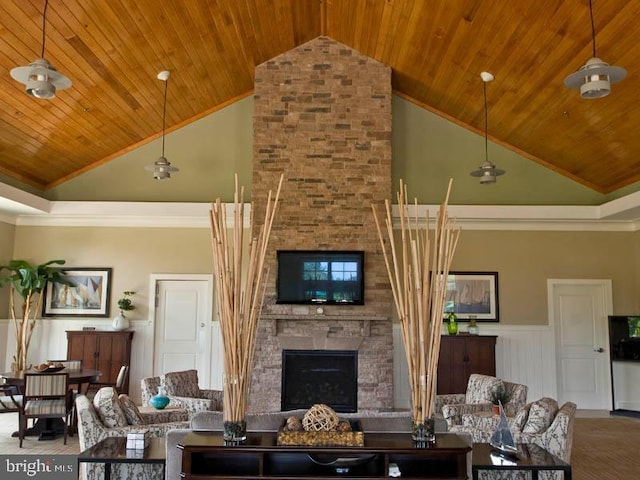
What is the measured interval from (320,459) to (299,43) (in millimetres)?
6371

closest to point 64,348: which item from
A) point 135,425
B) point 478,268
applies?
point 135,425

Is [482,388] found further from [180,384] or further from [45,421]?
[45,421]

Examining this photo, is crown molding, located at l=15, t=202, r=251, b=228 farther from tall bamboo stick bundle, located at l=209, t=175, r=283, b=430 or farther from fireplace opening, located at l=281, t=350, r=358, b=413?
tall bamboo stick bundle, located at l=209, t=175, r=283, b=430

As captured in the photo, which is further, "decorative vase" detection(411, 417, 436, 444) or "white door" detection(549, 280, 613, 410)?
"white door" detection(549, 280, 613, 410)

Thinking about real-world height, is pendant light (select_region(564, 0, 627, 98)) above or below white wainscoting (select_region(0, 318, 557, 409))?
above

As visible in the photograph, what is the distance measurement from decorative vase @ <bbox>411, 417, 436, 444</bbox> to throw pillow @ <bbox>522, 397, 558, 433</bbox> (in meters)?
1.46

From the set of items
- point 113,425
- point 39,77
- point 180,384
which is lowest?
point 113,425

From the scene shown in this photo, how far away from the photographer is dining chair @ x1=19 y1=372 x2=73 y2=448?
5633 mm

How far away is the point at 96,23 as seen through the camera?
5.62 metres

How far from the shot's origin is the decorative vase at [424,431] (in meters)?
2.97

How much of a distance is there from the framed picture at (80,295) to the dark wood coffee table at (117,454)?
5017 mm

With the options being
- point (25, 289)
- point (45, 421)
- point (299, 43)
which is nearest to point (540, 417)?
point (45, 421)

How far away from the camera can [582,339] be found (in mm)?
8453

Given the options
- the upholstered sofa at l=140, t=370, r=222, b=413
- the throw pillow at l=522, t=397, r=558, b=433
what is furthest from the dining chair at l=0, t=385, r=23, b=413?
the throw pillow at l=522, t=397, r=558, b=433
